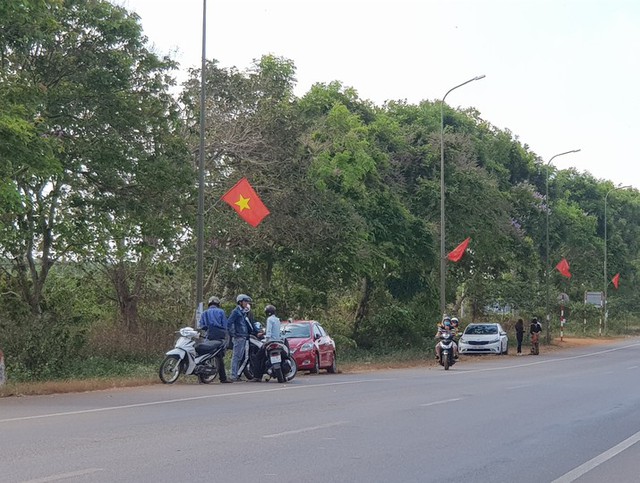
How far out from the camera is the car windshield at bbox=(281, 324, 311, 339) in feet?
81.0

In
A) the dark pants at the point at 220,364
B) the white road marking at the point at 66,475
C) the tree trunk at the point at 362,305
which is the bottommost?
the white road marking at the point at 66,475

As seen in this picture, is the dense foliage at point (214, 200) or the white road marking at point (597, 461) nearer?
the white road marking at point (597, 461)

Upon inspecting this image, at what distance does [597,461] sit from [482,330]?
1275 inches

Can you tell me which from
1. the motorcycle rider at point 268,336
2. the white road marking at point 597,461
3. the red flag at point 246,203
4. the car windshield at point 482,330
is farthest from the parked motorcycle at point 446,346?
the white road marking at point 597,461

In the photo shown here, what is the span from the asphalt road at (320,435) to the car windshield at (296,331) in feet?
19.2

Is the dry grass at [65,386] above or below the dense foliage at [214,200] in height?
below

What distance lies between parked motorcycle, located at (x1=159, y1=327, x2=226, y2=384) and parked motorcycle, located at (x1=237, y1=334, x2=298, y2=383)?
77 centimetres

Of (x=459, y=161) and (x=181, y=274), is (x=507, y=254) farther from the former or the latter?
(x=181, y=274)

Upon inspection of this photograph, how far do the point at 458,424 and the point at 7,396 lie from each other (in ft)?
26.8

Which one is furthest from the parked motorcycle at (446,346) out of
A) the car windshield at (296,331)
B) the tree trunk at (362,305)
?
the tree trunk at (362,305)

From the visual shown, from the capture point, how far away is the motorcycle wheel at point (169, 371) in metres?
19.4

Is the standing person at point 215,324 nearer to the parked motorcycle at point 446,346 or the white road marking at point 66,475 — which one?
the parked motorcycle at point 446,346

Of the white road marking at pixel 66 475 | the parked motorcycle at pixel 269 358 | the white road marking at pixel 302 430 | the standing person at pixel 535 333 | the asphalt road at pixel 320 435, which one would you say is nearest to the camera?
the white road marking at pixel 66 475

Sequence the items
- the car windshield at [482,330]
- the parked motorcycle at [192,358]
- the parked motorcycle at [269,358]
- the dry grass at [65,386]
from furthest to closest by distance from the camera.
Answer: the car windshield at [482,330], the parked motorcycle at [269,358], the parked motorcycle at [192,358], the dry grass at [65,386]
